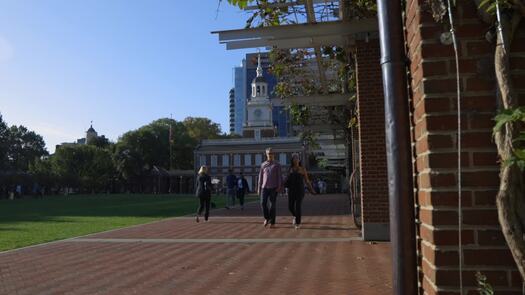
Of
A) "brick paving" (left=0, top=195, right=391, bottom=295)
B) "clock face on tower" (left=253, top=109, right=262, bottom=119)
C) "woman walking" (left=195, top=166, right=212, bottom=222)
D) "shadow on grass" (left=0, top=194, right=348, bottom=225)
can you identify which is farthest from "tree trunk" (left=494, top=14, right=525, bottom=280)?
"clock face on tower" (left=253, top=109, right=262, bottom=119)

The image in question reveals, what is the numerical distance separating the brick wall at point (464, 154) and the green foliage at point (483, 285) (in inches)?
1.3

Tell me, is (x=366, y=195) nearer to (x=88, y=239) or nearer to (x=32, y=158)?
(x=88, y=239)

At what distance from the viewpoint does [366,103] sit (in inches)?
400

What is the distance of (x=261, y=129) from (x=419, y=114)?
102072 mm

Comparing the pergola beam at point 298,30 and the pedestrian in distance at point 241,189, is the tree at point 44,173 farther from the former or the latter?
the pergola beam at point 298,30

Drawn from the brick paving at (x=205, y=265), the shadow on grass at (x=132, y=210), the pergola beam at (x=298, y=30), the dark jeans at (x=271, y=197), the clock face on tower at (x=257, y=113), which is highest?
the clock face on tower at (x=257, y=113)

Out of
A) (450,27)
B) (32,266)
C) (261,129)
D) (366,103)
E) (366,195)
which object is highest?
(261,129)

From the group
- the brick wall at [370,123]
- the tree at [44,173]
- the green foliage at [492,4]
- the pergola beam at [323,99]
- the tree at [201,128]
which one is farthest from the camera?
the tree at [201,128]

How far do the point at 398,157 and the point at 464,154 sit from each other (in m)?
0.27

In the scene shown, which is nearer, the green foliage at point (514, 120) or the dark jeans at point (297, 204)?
the green foliage at point (514, 120)

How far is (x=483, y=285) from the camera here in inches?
88.9

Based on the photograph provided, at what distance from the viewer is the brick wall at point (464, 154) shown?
2309 millimetres

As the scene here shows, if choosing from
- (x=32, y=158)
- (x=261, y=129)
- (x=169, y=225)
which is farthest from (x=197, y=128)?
(x=169, y=225)

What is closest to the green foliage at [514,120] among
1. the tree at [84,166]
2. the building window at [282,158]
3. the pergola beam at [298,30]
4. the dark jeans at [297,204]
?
the pergola beam at [298,30]
